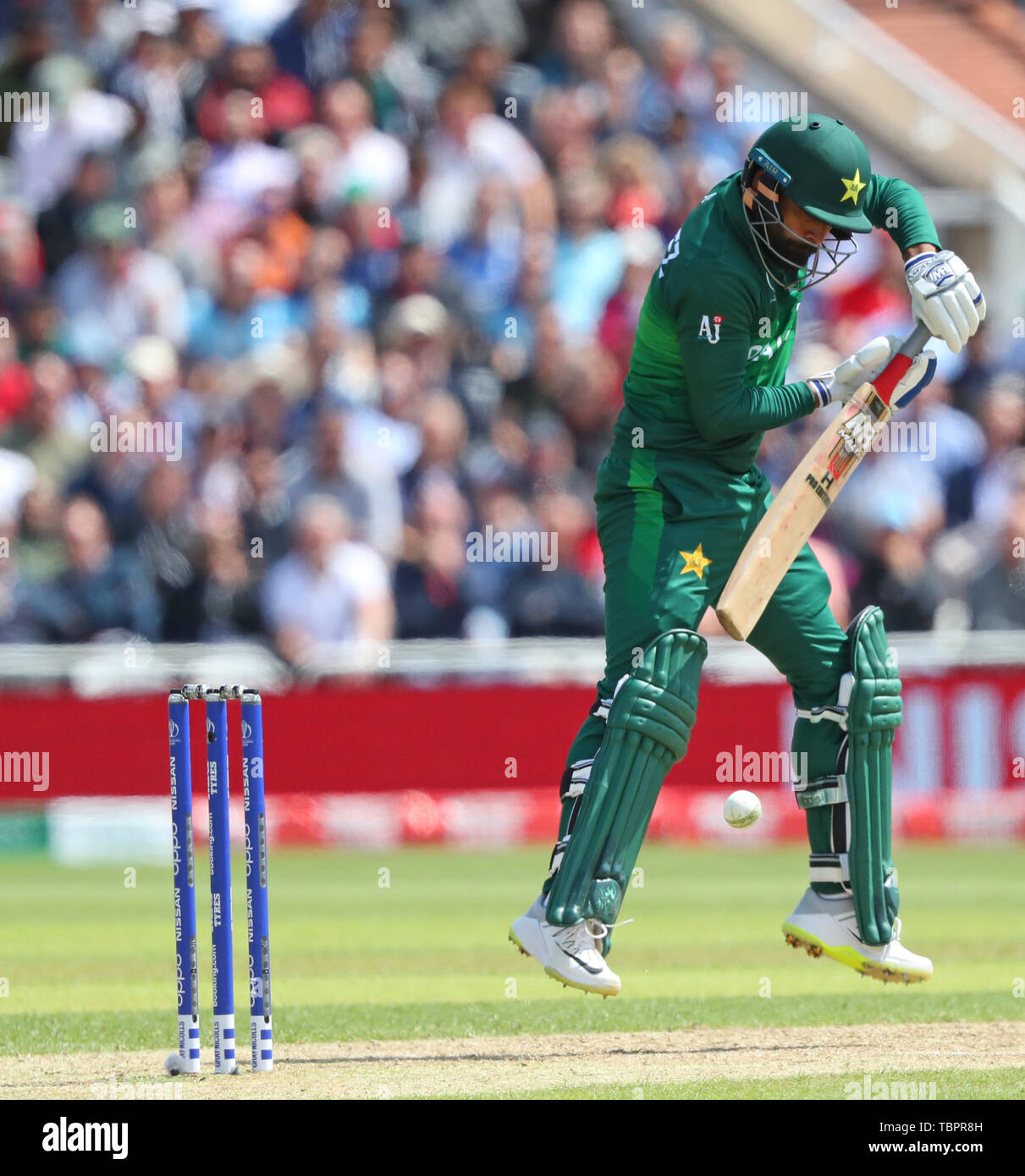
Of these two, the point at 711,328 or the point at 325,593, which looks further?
the point at 325,593

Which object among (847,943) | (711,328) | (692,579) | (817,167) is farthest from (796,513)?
(847,943)

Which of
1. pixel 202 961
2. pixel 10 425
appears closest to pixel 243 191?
pixel 10 425

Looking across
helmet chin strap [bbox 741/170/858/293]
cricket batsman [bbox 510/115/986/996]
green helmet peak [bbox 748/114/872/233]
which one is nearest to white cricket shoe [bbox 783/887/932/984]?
cricket batsman [bbox 510/115/986/996]

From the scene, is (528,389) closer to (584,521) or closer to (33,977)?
(584,521)

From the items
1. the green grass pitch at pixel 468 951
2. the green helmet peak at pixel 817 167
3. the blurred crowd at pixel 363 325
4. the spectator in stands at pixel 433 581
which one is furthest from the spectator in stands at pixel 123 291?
the green helmet peak at pixel 817 167

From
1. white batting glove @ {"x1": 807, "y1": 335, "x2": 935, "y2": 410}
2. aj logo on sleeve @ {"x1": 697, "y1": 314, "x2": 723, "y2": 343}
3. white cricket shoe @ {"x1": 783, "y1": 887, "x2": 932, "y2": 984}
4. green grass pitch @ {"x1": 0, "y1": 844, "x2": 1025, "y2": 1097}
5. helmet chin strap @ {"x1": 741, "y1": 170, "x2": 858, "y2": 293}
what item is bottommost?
green grass pitch @ {"x1": 0, "y1": 844, "x2": 1025, "y2": 1097}

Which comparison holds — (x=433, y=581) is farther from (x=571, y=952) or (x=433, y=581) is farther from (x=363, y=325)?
(x=571, y=952)

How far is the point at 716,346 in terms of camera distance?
18.8 ft

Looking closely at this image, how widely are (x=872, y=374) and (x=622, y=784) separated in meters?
1.39

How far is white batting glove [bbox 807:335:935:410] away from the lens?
5.93 meters

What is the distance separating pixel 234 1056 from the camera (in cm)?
534

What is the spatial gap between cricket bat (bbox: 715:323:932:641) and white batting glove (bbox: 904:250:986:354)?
14 centimetres

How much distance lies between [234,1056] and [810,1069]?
1.49 metres

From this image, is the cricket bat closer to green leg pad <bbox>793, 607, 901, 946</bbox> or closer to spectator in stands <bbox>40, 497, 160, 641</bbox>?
green leg pad <bbox>793, 607, 901, 946</bbox>
